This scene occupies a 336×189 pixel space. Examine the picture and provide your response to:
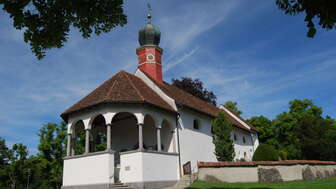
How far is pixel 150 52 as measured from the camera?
2502 cm

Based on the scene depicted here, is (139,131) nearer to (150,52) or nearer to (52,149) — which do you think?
(150,52)

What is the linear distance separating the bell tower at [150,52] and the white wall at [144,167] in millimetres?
8766

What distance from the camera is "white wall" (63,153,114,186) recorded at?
15.8 metres

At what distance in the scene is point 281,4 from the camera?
4.59 meters

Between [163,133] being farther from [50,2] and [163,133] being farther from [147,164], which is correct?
[50,2]

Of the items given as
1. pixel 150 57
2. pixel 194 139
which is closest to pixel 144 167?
pixel 194 139

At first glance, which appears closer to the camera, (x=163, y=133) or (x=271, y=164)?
(x=271, y=164)

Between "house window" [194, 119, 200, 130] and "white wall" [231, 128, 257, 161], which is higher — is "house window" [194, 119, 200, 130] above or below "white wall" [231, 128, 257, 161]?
above

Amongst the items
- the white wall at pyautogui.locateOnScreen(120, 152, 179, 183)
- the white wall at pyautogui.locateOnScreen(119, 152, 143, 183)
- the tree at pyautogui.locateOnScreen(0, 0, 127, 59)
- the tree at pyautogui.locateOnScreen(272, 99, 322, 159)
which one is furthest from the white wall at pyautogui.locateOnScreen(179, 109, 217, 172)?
the tree at pyautogui.locateOnScreen(272, 99, 322, 159)

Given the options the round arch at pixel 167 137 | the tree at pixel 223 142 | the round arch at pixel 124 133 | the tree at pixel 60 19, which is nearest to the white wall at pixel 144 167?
the round arch at pixel 167 137

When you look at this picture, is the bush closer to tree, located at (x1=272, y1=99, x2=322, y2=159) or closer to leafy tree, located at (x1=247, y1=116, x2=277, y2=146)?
tree, located at (x1=272, y1=99, x2=322, y2=159)

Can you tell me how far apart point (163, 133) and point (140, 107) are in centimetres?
366

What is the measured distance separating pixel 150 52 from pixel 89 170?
1209cm

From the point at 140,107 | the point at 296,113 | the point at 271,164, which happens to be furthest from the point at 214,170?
the point at 296,113
